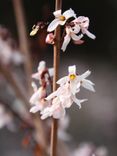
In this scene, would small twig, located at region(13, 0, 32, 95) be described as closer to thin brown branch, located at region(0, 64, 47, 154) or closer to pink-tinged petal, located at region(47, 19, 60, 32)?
thin brown branch, located at region(0, 64, 47, 154)

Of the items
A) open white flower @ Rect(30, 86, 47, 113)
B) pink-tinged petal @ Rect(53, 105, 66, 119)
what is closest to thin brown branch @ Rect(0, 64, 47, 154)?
open white flower @ Rect(30, 86, 47, 113)

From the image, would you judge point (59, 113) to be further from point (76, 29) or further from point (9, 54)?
point (9, 54)

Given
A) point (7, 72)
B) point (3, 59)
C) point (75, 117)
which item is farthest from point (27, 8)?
point (7, 72)

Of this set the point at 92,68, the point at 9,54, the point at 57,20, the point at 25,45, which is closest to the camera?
the point at 57,20

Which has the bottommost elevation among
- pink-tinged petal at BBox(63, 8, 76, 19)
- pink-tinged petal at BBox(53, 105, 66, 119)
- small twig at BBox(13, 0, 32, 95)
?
pink-tinged petal at BBox(53, 105, 66, 119)

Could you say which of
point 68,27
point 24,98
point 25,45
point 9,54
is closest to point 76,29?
point 68,27

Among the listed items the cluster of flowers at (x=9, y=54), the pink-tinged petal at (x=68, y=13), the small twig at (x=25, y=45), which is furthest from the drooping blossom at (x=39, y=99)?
the cluster of flowers at (x=9, y=54)

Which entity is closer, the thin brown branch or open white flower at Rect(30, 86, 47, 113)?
open white flower at Rect(30, 86, 47, 113)

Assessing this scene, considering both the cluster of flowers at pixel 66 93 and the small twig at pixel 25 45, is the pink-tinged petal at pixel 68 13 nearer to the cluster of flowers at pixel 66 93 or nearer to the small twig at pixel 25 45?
the cluster of flowers at pixel 66 93

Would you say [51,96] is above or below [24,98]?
below
